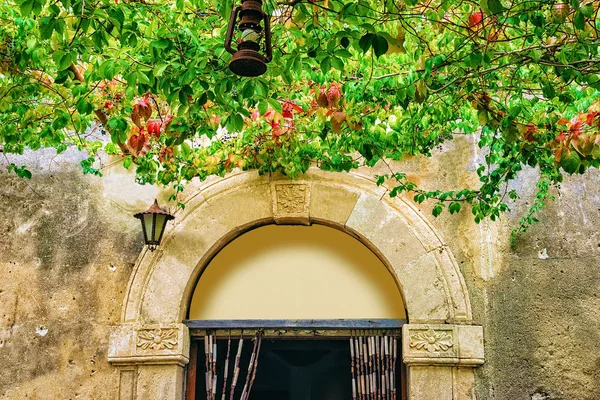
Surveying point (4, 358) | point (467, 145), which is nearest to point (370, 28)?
point (467, 145)

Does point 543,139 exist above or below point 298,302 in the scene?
above

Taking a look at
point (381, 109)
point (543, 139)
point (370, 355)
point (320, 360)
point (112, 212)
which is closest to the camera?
point (543, 139)

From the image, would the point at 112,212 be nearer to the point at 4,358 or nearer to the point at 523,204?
the point at 4,358

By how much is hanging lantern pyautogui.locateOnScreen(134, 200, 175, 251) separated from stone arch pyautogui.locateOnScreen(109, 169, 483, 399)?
21cm

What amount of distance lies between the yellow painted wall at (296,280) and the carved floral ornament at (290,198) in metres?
0.29

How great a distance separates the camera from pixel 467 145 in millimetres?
5156

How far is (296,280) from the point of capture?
17.0 ft

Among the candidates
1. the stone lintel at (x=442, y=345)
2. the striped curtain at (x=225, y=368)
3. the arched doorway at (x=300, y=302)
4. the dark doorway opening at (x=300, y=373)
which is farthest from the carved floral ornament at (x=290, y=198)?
the dark doorway opening at (x=300, y=373)

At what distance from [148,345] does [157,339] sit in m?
0.08

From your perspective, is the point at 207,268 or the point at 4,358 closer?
the point at 4,358

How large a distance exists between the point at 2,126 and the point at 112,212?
3.84 feet

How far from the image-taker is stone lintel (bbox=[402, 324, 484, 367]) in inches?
181

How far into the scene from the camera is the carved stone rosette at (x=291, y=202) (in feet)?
16.6

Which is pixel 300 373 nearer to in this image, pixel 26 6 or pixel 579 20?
pixel 579 20
